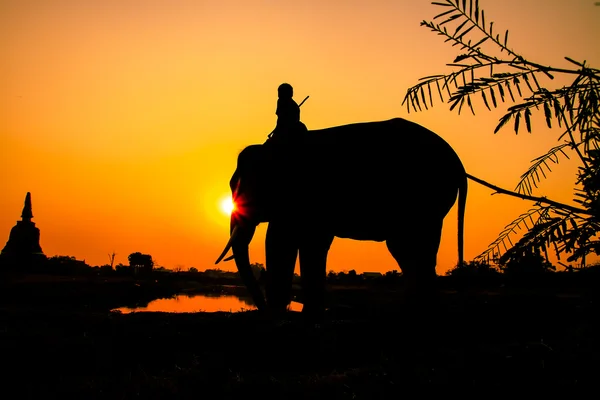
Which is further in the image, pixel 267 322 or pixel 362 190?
pixel 362 190

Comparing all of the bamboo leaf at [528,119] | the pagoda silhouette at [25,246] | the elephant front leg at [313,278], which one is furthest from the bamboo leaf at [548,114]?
the pagoda silhouette at [25,246]

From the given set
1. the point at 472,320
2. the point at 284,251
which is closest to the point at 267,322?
the point at 284,251

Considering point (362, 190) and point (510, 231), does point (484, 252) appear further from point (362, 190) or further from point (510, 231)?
point (362, 190)

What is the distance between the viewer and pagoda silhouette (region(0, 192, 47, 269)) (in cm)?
6069

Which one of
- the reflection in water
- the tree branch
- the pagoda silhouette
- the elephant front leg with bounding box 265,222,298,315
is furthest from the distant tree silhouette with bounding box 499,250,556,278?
the pagoda silhouette

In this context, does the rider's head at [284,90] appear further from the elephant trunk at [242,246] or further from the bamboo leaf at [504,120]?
the bamboo leaf at [504,120]

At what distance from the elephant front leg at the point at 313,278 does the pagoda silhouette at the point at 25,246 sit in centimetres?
5672

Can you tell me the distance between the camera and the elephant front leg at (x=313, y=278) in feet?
36.1

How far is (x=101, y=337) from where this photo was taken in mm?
10281

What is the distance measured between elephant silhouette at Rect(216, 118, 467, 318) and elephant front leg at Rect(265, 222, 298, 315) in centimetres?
2

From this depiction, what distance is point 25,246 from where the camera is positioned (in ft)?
209

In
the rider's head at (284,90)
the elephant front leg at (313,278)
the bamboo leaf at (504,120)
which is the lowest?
the elephant front leg at (313,278)

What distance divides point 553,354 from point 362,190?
20.2ft

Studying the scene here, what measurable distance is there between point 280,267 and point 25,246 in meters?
60.7
